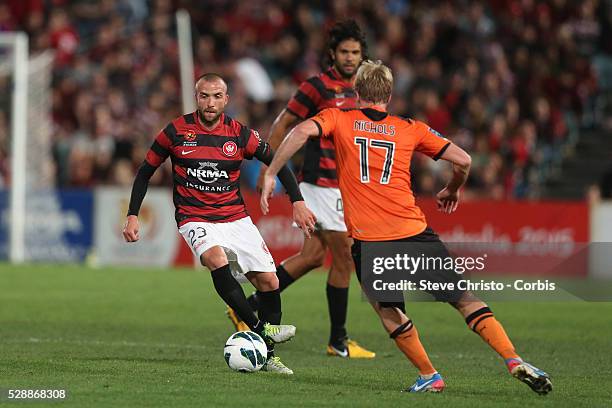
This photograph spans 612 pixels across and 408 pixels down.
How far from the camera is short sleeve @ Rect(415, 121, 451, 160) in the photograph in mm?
8195

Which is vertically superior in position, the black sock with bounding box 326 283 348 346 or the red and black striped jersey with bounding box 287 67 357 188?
the red and black striped jersey with bounding box 287 67 357 188

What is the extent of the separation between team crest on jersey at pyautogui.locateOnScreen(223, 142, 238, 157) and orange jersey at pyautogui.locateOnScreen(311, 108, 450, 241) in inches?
48.5

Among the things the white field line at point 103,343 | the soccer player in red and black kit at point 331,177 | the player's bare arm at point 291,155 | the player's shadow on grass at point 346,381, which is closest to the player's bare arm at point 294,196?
the player's bare arm at point 291,155

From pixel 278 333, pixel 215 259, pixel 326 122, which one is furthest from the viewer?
pixel 215 259

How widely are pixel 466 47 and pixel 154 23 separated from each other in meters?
6.25

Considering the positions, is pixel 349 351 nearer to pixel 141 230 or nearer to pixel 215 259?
pixel 215 259

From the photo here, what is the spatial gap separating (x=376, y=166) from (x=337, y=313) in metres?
2.82

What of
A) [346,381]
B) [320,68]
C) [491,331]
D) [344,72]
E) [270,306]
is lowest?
[346,381]

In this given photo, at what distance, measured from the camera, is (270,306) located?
365 inches

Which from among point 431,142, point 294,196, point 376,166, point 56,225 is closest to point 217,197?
point 294,196

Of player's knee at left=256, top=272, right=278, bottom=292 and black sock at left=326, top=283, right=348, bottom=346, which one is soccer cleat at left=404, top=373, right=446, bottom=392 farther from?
black sock at left=326, top=283, right=348, bottom=346

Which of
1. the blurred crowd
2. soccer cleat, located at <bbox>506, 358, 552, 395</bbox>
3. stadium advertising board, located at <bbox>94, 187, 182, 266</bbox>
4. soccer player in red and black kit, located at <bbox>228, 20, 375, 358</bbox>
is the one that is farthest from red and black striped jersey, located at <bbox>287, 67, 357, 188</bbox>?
the blurred crowd

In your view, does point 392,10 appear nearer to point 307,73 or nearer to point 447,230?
point 307,73

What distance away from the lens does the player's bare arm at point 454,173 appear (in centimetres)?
816
